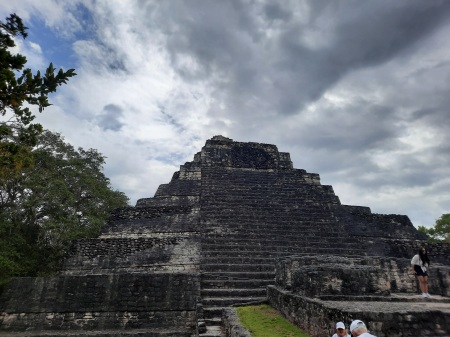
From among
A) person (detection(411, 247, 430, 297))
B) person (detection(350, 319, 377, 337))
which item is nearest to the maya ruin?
person (detection(411, 247, 430, 297))

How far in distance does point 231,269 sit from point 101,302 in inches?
141

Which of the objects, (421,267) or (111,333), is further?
(111,333)

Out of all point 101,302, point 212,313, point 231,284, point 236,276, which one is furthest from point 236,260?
point 101,302

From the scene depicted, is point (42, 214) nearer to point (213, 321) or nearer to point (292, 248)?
point (213, 321)

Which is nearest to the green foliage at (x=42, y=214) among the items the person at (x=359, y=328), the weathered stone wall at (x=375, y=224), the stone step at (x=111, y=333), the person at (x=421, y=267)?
the stone step at (x=111, y=333)

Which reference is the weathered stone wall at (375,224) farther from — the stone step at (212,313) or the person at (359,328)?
the person at (359,328)

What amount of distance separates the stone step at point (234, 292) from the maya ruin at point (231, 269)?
3 cm

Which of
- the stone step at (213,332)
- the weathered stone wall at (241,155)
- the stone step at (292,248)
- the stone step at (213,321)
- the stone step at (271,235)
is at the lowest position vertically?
the stone step at (213,332)

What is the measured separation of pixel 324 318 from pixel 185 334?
3989 millimetres

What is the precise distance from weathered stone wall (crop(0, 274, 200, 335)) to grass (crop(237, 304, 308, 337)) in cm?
168

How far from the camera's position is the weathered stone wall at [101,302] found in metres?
7.17

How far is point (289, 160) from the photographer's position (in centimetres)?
1806

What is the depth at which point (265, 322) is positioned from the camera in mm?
5492

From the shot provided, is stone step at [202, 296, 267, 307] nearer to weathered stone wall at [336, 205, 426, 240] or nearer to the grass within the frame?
the grass
